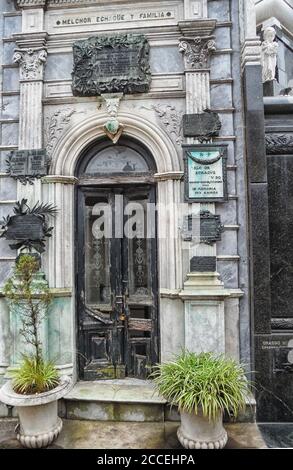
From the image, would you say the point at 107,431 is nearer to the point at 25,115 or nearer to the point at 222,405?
the point at 222,405

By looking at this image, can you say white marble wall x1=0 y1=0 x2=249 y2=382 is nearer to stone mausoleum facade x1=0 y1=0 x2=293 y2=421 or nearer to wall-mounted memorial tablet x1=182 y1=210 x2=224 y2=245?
stone mausoleum facade x1=0 y1=0 x2=293 y2=421

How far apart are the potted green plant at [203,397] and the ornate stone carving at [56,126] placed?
384cm

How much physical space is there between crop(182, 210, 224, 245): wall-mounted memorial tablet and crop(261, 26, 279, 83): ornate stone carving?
2.38 meters

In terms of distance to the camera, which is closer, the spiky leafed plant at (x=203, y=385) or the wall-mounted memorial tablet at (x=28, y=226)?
the spiky leafed plant at (x=203, y=385)

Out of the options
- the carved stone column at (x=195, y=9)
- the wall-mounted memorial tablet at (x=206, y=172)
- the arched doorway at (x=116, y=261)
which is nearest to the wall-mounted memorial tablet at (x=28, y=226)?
the arched doorway at (x=116, y=261)

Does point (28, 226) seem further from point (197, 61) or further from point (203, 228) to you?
point (197, 61)

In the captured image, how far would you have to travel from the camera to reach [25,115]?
5.41m

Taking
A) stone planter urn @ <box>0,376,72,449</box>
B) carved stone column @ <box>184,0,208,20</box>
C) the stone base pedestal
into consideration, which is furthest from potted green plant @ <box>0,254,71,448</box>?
carved stone column @ <box>184,0,208,20</box>

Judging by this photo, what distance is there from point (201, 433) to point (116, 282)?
8.15ft

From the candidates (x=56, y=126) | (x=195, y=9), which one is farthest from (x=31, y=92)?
(x=195, y=9)

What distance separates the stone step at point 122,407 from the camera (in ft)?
15.9

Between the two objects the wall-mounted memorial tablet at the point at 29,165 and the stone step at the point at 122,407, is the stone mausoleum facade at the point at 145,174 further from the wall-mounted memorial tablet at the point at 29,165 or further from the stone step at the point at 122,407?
the stone step at the point at 122,407

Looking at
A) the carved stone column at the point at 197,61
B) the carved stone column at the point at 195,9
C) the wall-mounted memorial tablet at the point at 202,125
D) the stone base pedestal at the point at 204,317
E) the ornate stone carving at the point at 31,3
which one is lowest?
the stone base pedestal at the point at 204,317

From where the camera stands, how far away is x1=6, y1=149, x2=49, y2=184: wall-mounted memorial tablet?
17.4 ft
